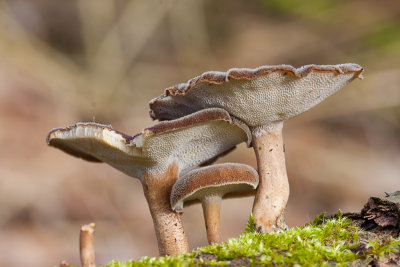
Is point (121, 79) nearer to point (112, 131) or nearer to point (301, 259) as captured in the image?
point (112, 131)

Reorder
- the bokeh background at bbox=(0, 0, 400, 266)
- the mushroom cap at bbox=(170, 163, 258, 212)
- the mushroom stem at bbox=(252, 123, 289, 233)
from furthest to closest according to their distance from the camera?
the bokeh background at bbox=(0, 0, 400, 266) → the mushroom stem at bbox=(252, 123, 289, 233) → the mushroom cap at bbox=(170, 163, 258, 212)

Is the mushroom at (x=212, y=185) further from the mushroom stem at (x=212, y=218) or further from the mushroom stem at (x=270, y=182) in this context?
the mushroom stem at (x=270, y=182)

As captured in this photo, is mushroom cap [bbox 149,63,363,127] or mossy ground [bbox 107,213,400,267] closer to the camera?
mossy ground [bbox 107,213,400,267]

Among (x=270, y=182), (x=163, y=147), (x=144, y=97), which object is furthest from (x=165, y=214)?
(x=144, y=97)

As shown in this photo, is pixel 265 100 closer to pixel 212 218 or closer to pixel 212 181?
pixel 212 181

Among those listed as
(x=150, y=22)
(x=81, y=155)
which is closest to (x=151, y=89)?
(x=150, y=22)

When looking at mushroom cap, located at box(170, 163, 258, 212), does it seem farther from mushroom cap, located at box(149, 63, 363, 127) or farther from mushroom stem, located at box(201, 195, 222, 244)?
mushroom cap, located at box(149, 63, 363, 127)

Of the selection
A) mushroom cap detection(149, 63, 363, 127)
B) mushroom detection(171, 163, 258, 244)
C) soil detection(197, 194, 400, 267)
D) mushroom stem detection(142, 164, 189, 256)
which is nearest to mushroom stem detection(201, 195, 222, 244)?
mushroom detection(171, 163, 258, 244)
